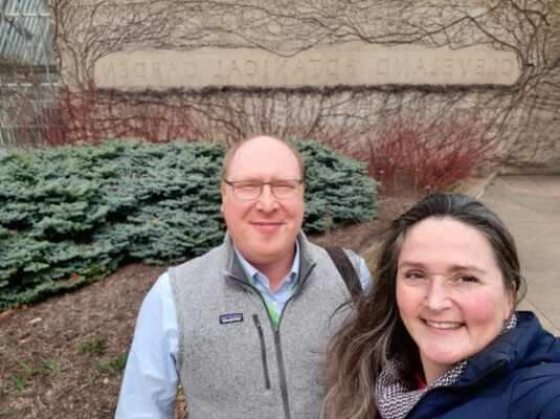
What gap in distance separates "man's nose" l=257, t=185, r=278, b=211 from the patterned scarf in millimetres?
516

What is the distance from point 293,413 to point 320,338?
217 millimetres

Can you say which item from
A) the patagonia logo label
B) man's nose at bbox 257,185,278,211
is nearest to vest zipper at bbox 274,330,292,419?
the patagonia logo label

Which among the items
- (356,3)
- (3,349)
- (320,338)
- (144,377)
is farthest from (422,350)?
(356,3)

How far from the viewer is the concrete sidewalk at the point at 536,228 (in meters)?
4.43

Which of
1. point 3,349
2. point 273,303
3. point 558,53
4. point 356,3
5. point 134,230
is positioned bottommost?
point 3,349

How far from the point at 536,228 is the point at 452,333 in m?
Answer: 5.50

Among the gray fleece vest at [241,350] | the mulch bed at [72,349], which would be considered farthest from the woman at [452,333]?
the mulch bed at [72,349]

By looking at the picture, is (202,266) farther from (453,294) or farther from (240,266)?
(453,294)

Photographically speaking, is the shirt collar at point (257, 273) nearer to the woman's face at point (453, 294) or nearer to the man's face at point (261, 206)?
the man's face at point (261, 206)

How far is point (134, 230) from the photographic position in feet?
13.9

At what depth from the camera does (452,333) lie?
53.4 inches

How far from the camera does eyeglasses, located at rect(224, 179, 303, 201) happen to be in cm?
169

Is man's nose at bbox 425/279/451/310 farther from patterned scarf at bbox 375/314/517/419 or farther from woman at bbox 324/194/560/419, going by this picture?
patterned scarf at bbox 375/314/517/419

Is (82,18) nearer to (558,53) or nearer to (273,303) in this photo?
(558,53)
